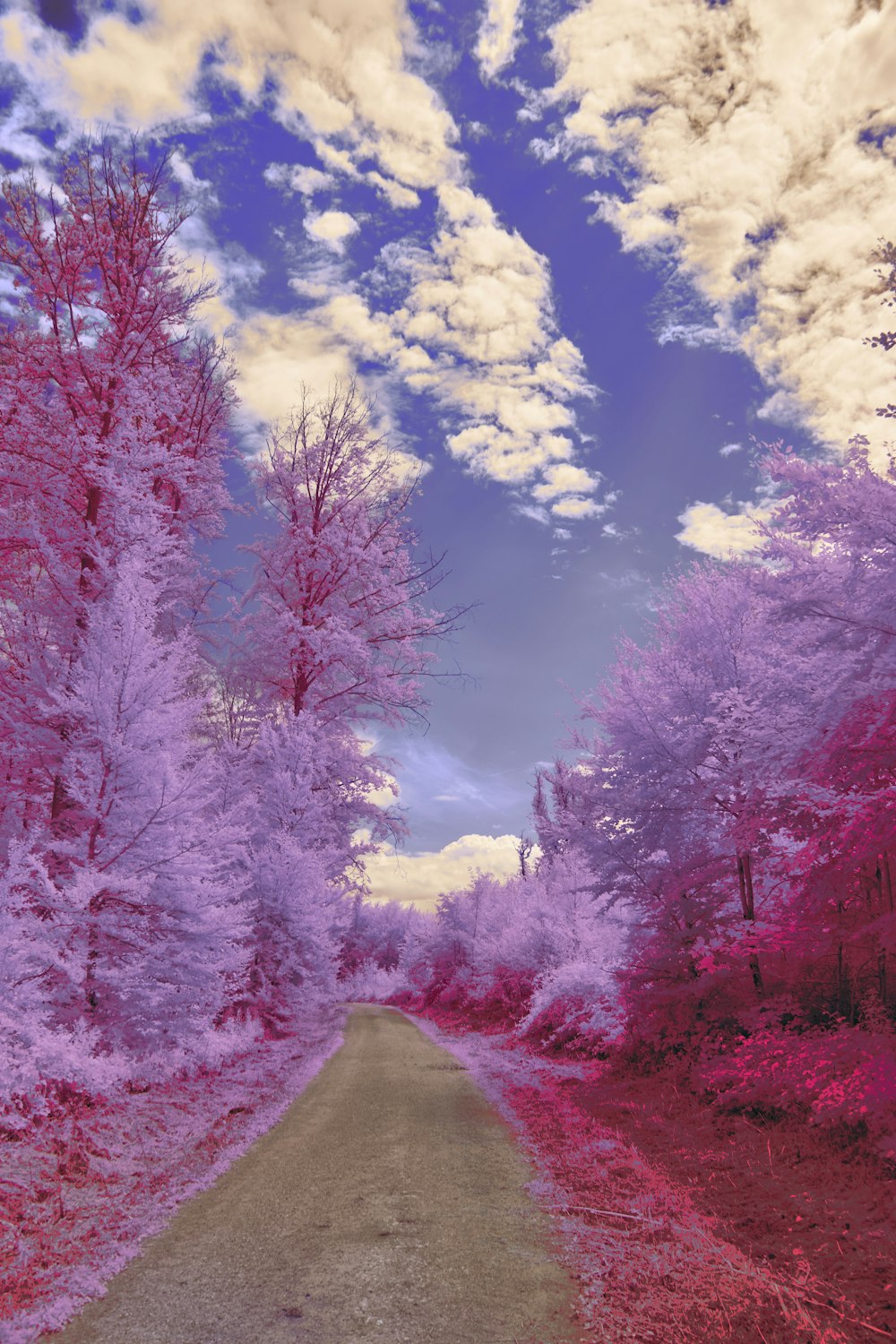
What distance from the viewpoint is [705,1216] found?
596 centimetres

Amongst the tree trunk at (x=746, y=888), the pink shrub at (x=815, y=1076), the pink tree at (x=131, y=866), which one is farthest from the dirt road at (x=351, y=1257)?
the tree trunk at (x=746, y=888)

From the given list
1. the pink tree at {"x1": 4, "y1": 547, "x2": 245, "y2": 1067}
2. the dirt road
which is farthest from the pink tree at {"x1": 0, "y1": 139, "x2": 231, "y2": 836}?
the dirt road

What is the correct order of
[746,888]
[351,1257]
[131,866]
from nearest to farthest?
1. [351,1257]
2. [131,866]
3. [746,888]

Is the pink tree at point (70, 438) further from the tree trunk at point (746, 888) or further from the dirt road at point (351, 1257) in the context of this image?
the tree trunk at point (746, 888)

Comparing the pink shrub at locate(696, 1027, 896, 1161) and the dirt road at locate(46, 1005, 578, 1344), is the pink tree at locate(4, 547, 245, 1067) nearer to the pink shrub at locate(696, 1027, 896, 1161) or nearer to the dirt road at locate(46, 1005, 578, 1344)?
the dirt road at locate(46, 1005, 578, 1344)

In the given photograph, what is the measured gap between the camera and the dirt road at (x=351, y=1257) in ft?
13.5

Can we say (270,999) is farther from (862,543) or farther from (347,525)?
(862,543)

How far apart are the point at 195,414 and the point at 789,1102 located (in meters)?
17.8

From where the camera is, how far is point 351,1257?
5.07 metres

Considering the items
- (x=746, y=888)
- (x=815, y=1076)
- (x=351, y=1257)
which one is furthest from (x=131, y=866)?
(x=746, y=888)

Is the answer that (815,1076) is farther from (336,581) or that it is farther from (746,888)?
(336,581)

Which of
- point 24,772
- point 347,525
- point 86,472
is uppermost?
point 347,525

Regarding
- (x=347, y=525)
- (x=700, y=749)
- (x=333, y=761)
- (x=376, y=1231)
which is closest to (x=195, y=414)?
(x=347, y=525)

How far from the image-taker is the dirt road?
4129 mm
